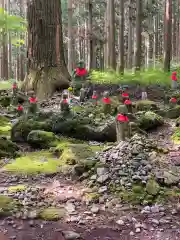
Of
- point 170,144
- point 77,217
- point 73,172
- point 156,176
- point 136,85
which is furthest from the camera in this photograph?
point 136,85

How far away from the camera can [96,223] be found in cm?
412

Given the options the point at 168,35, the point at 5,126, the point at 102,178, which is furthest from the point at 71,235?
the point at 168,35

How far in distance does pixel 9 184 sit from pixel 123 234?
2143mm

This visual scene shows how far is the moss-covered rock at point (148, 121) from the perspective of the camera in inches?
344

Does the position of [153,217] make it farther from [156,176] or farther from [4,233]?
[4,233]

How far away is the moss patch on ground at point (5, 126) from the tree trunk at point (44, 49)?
7.89 ft

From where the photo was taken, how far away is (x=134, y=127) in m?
7.98

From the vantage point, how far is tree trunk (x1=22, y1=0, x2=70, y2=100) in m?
12.1

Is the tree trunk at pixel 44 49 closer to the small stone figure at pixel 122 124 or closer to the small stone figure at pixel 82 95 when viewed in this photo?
the small stone figure at pixel 82 95

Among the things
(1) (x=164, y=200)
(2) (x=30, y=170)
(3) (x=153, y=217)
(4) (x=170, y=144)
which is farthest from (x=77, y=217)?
(4) (x=170, y=144)

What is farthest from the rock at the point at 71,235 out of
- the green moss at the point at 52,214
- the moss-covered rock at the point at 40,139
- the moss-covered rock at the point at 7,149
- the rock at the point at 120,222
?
the moss-covered rock at the point at 40,139

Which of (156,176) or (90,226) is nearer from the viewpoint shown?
(90,226)

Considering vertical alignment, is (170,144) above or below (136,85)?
below

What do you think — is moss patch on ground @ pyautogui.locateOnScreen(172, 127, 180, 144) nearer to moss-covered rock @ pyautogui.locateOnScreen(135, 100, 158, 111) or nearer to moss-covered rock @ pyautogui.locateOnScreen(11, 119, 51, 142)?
moss-covered rock @ pyautogui.locateOnScreen(135, 100, 158, 111)
